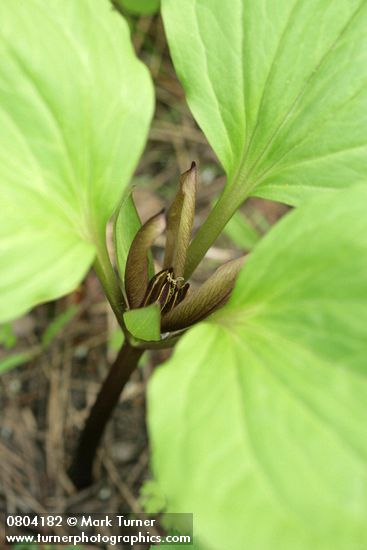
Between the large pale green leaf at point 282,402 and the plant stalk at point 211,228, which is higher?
the large pale green leaf at point 282,402

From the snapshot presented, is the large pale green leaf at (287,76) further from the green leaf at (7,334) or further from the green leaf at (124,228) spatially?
the green leaf at (7,334)

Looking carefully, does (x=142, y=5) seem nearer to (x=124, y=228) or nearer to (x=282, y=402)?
(x=124, y=228)

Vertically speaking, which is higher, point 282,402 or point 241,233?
point 282,402

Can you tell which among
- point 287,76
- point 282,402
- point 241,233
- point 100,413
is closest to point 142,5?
point 241,233

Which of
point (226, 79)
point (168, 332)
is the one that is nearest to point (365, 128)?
point (226, 79)

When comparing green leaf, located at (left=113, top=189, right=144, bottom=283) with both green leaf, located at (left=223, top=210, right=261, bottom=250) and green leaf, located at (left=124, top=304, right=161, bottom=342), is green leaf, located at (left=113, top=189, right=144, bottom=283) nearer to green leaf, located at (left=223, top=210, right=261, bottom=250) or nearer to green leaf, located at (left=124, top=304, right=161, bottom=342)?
green leaf, located at (left=124, top=304, right=161, bottom=342)

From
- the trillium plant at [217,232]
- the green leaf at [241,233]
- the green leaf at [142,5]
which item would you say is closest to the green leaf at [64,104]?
the trillium plant at [217,232]

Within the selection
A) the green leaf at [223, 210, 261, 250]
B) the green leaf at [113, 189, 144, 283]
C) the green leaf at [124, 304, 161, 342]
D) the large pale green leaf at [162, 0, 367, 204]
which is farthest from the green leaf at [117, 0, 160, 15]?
the green leaf at [124, 304, 161, 342]
